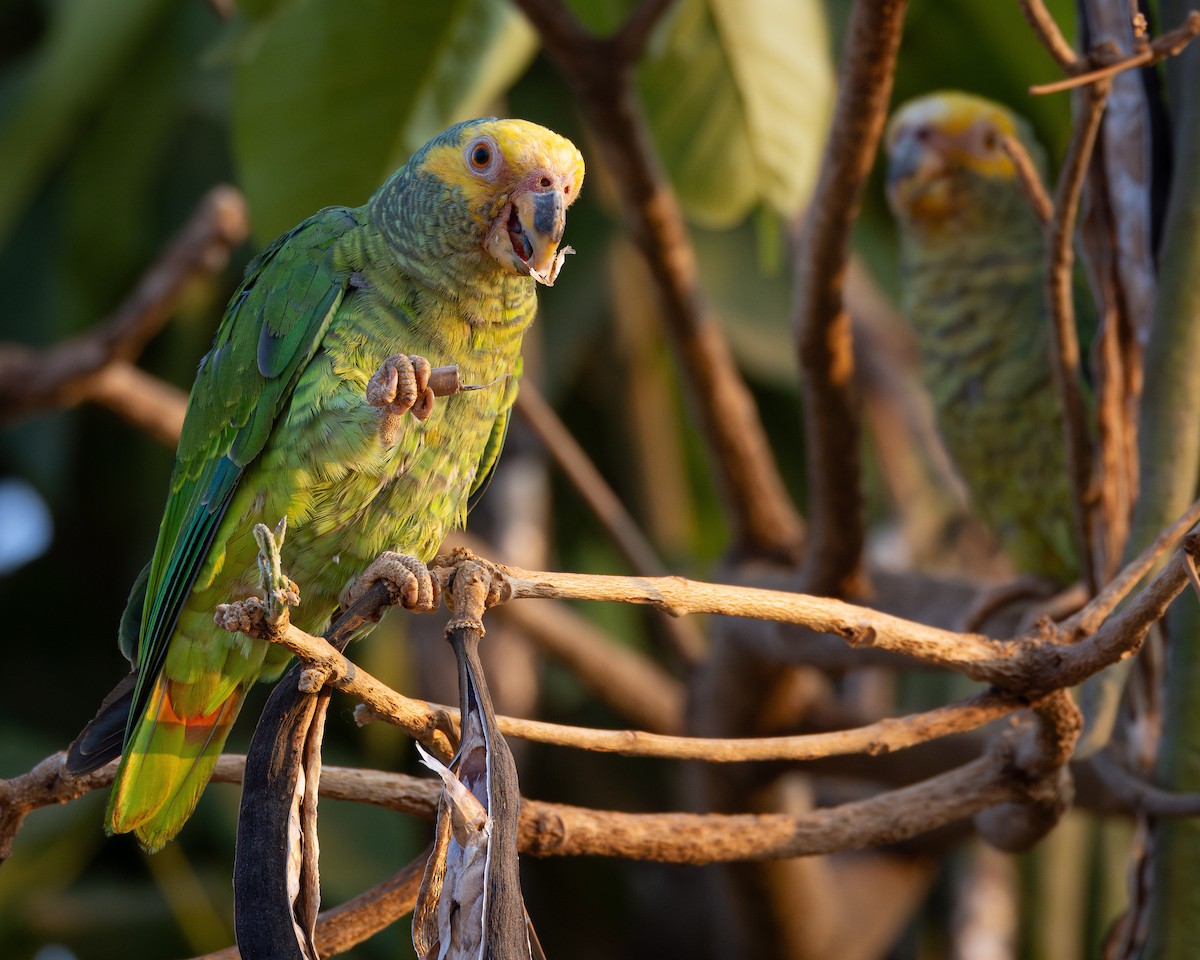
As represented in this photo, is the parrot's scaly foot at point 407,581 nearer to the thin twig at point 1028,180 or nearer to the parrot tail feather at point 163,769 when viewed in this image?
the parrot tail feather at point 163,769

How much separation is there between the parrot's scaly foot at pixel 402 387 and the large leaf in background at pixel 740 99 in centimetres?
103

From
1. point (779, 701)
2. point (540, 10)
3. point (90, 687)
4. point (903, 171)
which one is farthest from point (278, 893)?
point (90, 687)

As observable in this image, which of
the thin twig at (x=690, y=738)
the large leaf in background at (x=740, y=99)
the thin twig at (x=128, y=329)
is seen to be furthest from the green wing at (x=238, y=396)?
the large leaf in background at (x=740, y=99)

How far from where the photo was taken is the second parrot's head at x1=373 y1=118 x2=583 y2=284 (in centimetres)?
134

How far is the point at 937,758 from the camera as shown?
230 centimetres

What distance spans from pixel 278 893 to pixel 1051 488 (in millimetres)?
1827

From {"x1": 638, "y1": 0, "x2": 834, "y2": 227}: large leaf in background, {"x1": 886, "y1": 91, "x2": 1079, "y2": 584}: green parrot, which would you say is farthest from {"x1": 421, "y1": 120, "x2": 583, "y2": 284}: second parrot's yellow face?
{"x1": 886, "y1": 91, "x2": 1079, "y2": 584}: green parrot

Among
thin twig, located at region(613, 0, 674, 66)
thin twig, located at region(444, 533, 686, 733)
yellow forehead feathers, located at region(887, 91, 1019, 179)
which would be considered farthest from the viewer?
thin twig, located at region(444, 533, 686, 733)

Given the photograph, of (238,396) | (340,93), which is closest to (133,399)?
(340,93)

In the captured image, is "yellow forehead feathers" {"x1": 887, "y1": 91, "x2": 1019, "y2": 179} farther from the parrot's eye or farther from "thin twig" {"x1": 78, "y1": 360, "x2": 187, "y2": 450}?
"thin twig" {"x1": 78, "y1": 360, "x2": 187, "y2": 450}

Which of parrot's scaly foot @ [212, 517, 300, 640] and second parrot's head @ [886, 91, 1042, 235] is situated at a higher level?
second parrot's head @ [886, 91, 1042, 235]

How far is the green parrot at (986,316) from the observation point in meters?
2.34

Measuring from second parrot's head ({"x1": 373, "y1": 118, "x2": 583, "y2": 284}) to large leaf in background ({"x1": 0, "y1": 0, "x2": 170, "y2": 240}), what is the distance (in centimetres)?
157

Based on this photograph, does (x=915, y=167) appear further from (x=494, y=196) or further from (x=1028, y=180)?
(x=494, y=196)
